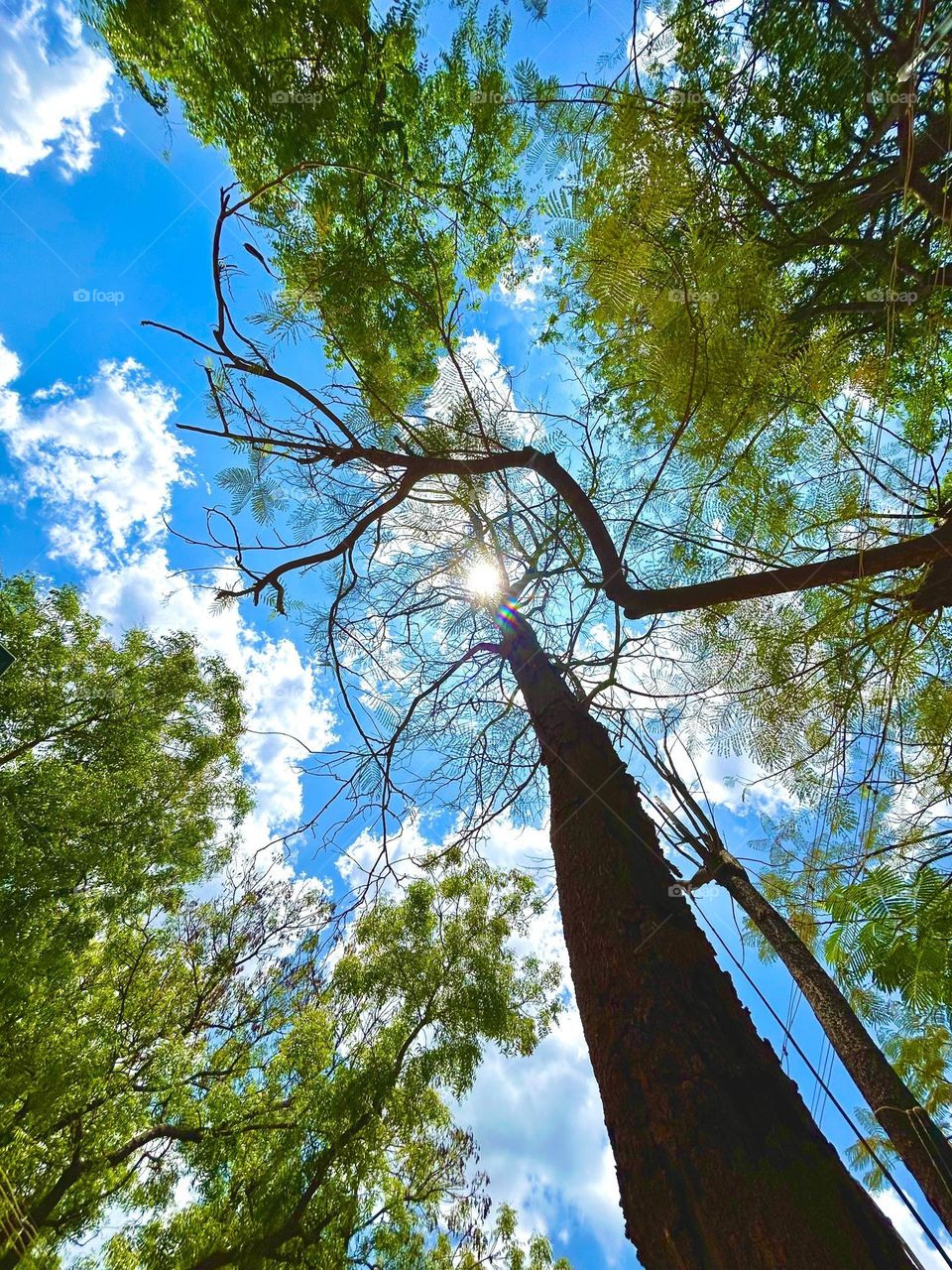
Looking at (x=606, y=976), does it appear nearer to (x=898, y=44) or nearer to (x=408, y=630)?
(x=408, y=630)

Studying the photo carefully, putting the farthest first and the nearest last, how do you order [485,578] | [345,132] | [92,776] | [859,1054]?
1. [92,776]
2. [485,578]
3. [345,132]
4. [859,1054]

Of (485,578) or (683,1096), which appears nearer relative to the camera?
(683,1096)

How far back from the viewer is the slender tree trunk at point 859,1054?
1033 mm

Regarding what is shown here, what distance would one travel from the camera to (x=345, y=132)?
6.33ft

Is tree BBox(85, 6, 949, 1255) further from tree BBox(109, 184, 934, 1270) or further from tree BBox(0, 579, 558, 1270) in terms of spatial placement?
tree BBox(0, 579, 558, 1270)

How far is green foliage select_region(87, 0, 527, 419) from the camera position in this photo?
5.17 feet

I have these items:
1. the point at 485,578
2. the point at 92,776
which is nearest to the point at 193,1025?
the point at 92,776

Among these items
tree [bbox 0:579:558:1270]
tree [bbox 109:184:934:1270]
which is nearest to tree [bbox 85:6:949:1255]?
tree [bbox 109:184:934:1270]

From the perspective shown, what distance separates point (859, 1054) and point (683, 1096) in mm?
774

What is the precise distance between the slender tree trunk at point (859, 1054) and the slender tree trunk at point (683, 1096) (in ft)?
1.08

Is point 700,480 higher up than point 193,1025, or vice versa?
point 700,480

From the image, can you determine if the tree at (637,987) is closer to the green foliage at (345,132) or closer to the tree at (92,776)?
the green foliage at (345,132)

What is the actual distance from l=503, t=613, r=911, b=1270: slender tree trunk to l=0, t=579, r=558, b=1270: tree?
9.86 feet

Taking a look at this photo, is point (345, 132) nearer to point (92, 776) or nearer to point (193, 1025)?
point (92, 776)
